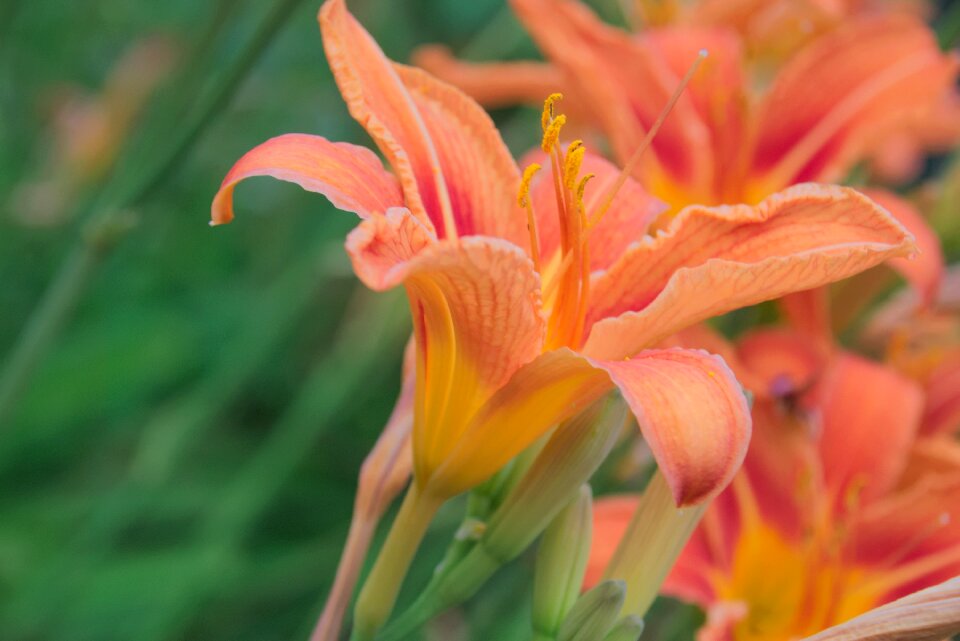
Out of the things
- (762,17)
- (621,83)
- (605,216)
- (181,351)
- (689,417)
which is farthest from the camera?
(181,351)

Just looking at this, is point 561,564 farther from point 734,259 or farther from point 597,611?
point 734,259

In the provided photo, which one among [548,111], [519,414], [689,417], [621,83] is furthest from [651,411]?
[621,83]

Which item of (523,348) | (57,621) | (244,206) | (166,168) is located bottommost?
(57,621)

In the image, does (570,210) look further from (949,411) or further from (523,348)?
(949,411)

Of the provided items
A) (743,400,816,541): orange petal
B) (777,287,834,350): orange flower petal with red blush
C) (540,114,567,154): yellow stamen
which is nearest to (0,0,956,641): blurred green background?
(743,400,816,541): orange petal

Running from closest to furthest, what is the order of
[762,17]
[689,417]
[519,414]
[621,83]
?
[689,417] → [519,414] → [621,83] → [762,17]

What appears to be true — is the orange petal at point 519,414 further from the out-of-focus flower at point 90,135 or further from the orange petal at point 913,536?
the out-of-focus flower at point 90,135

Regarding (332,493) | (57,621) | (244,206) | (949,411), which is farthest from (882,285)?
(244,206)

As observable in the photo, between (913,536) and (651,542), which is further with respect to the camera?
(913,536)
